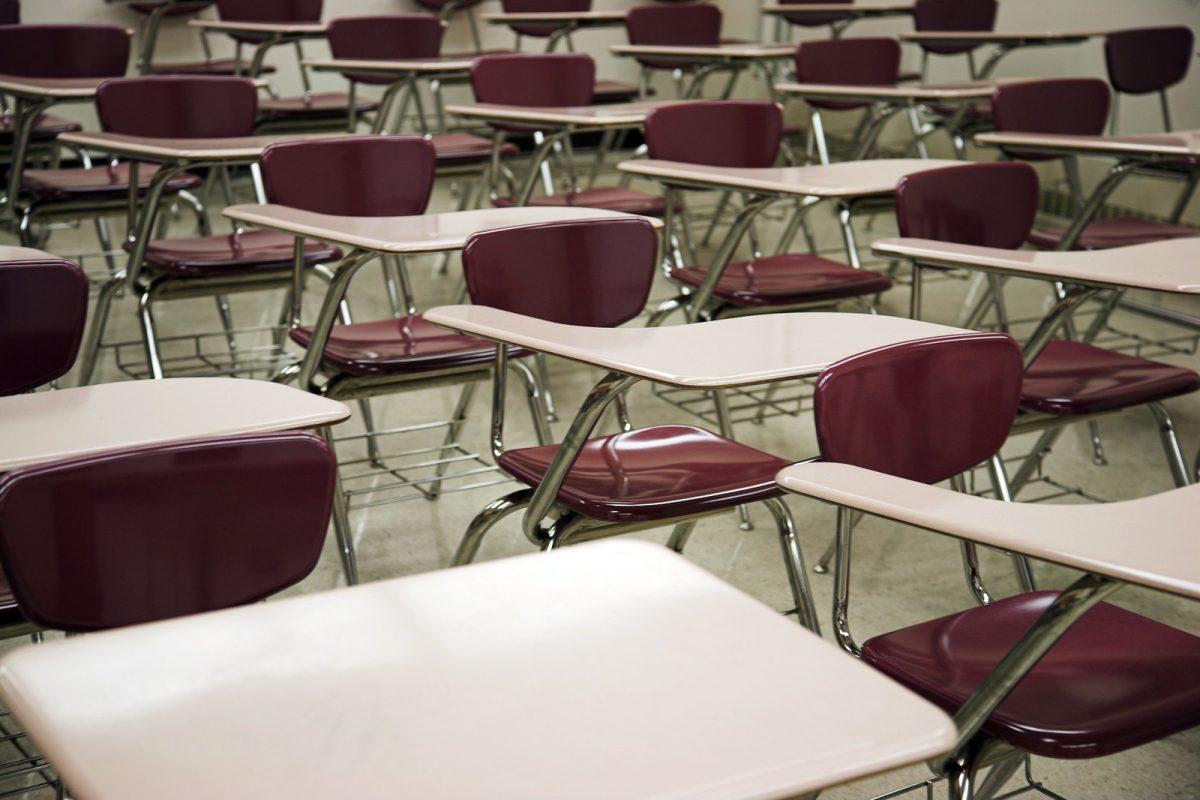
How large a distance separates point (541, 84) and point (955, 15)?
120 inches

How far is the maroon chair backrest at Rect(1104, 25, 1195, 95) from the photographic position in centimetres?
557

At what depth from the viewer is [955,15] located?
679cm

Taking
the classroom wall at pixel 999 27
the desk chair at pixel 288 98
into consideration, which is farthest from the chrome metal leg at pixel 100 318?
the classroom wall at pixel 999 27

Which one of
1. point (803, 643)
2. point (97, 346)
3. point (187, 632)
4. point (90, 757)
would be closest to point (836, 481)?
point (803, 643)

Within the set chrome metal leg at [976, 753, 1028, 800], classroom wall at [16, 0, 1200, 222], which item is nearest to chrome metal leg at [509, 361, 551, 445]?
chrome metal leg at [976, 753, 1028, 800]

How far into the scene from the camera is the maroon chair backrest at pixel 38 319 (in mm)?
2115

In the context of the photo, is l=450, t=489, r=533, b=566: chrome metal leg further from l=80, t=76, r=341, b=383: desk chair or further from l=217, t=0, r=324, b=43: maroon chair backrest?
l=217, t=0, r=324, b=43: maroon chair backrest

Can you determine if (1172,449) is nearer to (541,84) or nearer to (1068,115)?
(1068,115)

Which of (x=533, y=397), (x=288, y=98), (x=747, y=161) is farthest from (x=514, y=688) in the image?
(x=288, y=98)

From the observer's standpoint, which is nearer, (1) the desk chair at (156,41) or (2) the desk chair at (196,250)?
(2) the desk chair at (196,250)

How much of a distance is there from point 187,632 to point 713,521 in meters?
2.20

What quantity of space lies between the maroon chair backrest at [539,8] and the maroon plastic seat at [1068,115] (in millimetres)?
3354

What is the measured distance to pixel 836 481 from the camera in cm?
146

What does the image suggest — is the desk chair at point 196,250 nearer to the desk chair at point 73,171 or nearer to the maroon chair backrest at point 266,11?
the desk chair at point 73,171
